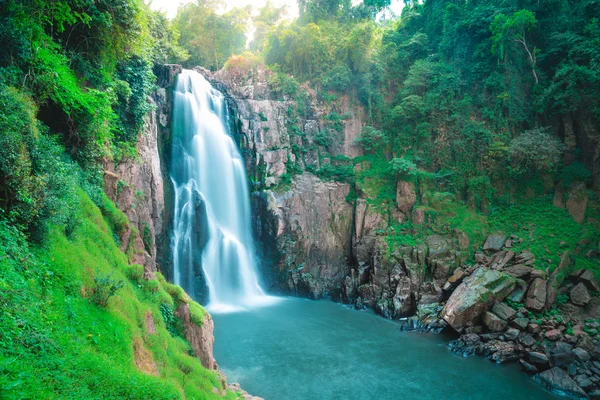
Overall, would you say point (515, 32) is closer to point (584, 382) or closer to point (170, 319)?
point (584, 382)

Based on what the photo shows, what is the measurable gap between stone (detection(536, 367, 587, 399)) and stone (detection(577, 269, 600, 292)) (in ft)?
Result: 17.4

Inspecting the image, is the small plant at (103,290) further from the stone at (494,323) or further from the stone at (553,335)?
the stone at (553,335)

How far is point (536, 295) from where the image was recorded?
14680mm

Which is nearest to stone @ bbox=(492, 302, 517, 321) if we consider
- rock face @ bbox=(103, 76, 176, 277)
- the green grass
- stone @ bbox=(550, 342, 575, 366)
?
stone @ bbox=(550, 342, 575, 366)

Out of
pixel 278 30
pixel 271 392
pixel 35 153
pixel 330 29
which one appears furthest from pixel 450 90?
pixel 35 153

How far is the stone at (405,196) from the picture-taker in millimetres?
21438

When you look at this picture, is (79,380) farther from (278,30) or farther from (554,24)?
(278,30)

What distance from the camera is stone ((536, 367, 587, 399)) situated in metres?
10.8

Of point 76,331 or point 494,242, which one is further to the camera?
point 494,242

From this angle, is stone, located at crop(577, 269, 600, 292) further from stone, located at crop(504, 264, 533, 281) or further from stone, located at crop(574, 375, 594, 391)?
stone, located at crop(574, 375, 594, 391)

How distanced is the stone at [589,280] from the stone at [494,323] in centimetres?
438

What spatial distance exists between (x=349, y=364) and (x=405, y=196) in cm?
1203

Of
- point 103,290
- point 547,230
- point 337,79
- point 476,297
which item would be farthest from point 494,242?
point 103,290

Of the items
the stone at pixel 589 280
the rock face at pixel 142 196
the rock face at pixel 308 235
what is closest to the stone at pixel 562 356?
the stone at pixel 589 280
